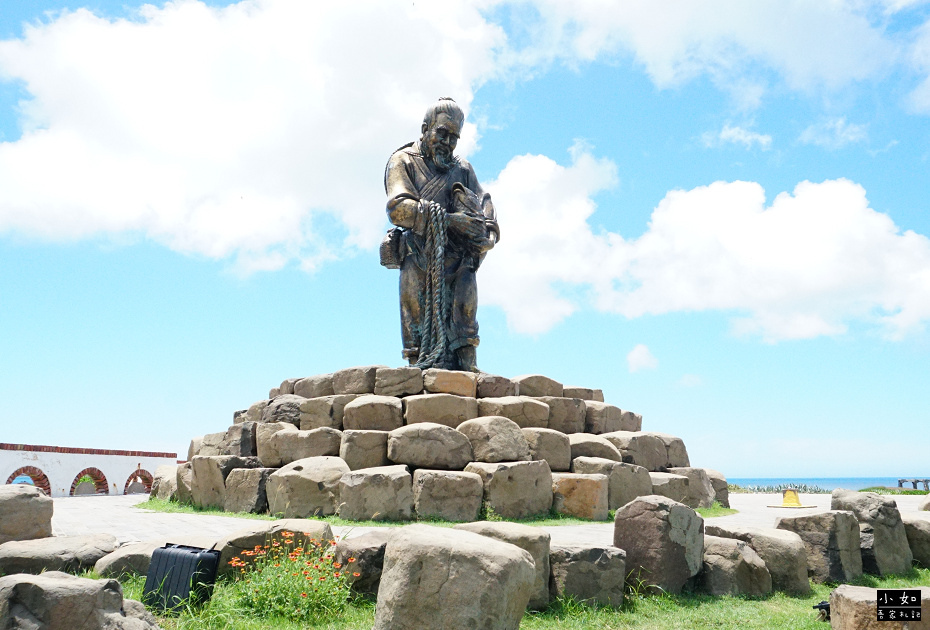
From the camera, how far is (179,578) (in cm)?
472

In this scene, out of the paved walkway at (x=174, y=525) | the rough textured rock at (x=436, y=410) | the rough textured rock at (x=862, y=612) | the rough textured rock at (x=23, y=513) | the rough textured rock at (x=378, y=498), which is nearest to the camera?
the rough textured rock at (x=862, y=612)

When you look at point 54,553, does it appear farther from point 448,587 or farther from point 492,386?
point 492,386

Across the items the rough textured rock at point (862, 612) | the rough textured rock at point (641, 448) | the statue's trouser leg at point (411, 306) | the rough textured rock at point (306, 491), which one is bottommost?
the rough textured rock at point (862, 612)

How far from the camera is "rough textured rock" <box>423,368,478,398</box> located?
9.37 meters

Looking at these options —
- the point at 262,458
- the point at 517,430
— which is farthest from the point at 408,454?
the point at 262,458

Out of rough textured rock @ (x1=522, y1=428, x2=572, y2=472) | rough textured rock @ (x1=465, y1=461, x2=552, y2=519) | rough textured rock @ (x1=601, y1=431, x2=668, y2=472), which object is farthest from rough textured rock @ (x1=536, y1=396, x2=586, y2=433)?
rough textured rock @ (x1=465, y1=461, x2=552, y2=519)

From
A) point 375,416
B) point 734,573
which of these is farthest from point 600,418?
point 734,573

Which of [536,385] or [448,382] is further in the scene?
[536,385]

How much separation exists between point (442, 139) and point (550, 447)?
516cm

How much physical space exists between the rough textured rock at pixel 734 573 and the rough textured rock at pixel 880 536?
4.77 feet

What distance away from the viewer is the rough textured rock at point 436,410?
8891mm

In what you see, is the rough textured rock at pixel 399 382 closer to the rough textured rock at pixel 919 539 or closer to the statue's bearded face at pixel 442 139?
the statue's bearded face at pixel 442 139

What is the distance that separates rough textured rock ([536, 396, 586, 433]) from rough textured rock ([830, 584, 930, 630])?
531 centimetres

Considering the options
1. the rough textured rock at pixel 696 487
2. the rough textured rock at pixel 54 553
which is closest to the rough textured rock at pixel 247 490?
the rough textured rock at pixel 54 553
